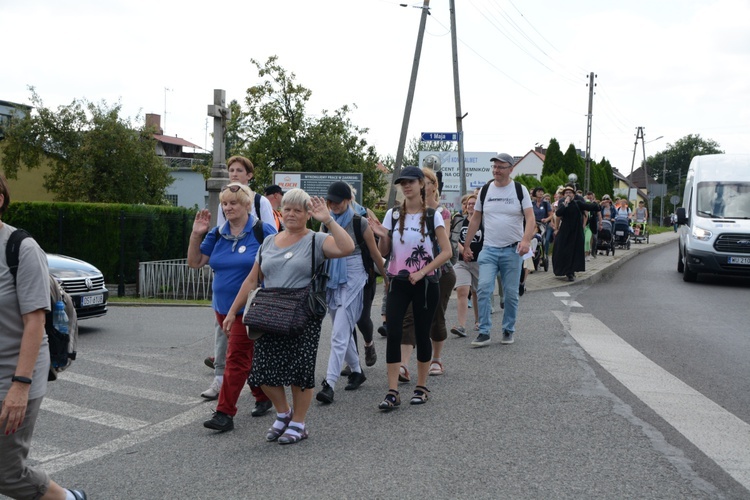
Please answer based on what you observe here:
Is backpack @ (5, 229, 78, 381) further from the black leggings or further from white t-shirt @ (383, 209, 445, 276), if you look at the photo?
white t-shirt @ (383, 209, 445, 276)

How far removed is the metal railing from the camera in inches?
674

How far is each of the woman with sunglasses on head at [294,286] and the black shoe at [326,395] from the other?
38.7 inches

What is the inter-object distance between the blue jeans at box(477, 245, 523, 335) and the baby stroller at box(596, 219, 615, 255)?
51.6 ft

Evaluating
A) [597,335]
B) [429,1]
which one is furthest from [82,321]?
[429,1]

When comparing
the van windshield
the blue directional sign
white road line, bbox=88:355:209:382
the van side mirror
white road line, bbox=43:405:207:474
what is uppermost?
the blue directional sign

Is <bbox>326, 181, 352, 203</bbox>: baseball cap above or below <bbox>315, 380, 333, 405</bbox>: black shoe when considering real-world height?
above

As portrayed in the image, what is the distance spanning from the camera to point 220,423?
5426 mm

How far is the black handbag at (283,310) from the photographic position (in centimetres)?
494

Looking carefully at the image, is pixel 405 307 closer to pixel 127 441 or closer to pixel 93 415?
pixel 127 441

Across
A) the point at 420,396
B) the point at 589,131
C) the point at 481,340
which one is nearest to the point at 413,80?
the point at 481,340

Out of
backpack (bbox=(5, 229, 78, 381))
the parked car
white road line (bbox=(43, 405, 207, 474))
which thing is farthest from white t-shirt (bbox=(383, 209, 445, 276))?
the parked car

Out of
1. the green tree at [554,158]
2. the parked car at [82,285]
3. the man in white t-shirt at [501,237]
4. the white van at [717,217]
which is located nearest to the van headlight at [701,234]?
the white van at [717,217]

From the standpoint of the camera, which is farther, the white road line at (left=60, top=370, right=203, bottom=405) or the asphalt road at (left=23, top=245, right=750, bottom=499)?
the white road line at (left=60, top=370, right=203, bottom=405)

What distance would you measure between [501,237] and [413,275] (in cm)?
292
